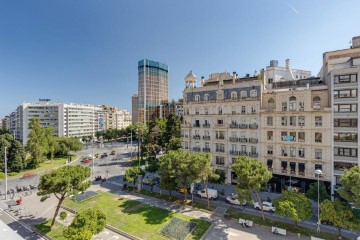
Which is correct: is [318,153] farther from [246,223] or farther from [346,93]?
[246,223]

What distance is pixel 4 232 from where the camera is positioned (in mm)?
24156

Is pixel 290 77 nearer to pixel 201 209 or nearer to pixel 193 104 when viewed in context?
pixel 193 104

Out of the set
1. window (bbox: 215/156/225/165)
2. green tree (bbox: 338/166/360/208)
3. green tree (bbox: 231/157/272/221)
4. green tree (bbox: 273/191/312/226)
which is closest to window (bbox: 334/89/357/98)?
green tree (bbox: 338/166/360/208)

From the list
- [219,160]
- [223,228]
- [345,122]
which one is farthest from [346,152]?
[223,228]

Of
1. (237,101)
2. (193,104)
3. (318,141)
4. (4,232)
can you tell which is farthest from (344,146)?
(4,232)

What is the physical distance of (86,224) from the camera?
77.8ft

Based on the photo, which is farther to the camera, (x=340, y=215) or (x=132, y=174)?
(x=132, y=174)

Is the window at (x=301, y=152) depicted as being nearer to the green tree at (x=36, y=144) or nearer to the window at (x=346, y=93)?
the window at (x=346, y=93)

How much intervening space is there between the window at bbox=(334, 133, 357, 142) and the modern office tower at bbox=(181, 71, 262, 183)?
13.9 meters

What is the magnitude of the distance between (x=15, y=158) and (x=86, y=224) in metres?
55.4

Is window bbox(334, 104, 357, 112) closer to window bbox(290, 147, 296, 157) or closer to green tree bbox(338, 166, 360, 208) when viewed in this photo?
window bbox(290, 147, 296, 157)

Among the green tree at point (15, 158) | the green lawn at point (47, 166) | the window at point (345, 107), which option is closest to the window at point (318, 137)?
the window at point (345, 107)

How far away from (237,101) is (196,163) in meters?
21.9

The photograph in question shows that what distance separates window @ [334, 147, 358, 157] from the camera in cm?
3770
